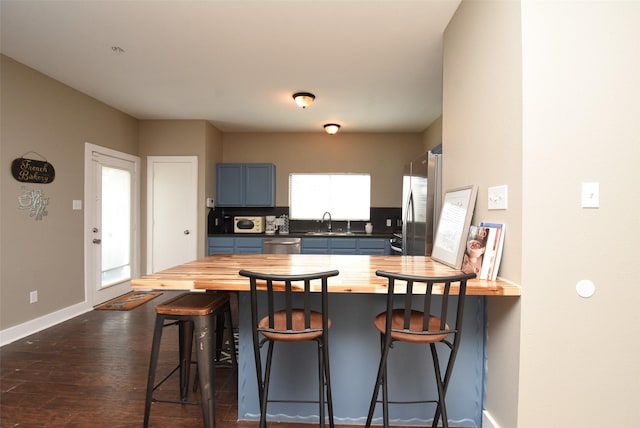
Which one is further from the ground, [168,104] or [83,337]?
[168,104]

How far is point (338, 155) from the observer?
551cm

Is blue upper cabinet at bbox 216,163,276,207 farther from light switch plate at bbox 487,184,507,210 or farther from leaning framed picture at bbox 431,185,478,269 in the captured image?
light switch plate at bbox 487,184,507,210

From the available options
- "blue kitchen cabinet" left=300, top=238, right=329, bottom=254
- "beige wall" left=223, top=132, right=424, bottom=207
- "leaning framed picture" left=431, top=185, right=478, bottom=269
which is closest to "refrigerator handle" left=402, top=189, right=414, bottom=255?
"leaning framed picture" left=431, top=185, right=478, bottom=269

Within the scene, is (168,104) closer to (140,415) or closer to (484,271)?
(140,415)

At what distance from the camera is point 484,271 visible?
5.11ft

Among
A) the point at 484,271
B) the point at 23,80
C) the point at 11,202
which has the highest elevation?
the point at 23,80

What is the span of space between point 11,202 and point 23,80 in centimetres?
124

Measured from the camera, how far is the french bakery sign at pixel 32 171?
9.64 ft

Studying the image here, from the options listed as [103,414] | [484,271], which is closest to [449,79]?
[484,271]

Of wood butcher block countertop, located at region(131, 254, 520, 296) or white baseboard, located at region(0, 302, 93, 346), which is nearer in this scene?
wood butcher block countertop, located at region(131, 254, 520, 296)

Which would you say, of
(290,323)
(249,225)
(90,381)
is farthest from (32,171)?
(290,323)

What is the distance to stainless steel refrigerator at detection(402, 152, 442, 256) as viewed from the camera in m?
2.56

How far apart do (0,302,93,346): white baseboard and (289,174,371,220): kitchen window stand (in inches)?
130

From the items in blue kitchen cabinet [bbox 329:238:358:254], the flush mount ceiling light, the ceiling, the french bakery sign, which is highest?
the ceiling
